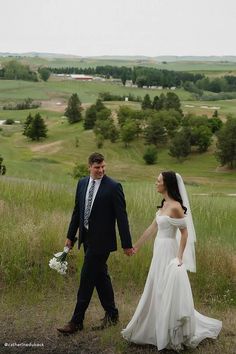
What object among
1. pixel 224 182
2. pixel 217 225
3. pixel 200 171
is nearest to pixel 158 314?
pixel 217 225

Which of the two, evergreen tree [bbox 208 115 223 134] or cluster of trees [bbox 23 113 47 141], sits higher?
evergreen tree [bbox 208 115 223 134]

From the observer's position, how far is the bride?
6352mm

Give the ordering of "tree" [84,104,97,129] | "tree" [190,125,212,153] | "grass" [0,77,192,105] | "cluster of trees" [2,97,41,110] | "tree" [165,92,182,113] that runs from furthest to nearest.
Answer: "grass" [0,77,192,105], "cluster of trees" [2,97,41,110], "tree" [165,92,182,113], "tree" [84,104,97,129], "tree" [190,125,212,153]

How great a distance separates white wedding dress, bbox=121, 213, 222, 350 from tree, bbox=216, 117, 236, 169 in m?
73.9

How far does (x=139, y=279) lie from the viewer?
9.24 m

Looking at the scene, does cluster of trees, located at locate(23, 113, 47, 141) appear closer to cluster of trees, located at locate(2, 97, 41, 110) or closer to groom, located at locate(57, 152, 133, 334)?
cluster of trees, located at locate(2, 97, 41, 110)

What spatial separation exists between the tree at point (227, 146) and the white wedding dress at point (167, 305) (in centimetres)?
7392

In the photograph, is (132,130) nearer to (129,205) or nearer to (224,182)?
(224,182)

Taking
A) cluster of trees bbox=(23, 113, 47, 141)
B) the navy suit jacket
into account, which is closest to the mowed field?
the navy suit jacket

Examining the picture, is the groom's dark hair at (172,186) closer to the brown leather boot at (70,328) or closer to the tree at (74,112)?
the brown leather boot at (70,328)

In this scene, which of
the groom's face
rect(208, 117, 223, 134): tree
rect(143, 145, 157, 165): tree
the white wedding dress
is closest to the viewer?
the white wedding dress

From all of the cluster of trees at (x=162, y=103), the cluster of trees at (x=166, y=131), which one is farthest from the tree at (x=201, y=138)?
the cluster of trees at (x=162, y=103)

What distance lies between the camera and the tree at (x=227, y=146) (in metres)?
79.6

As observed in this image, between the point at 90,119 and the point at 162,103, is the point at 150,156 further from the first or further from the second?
the point at 162,103
